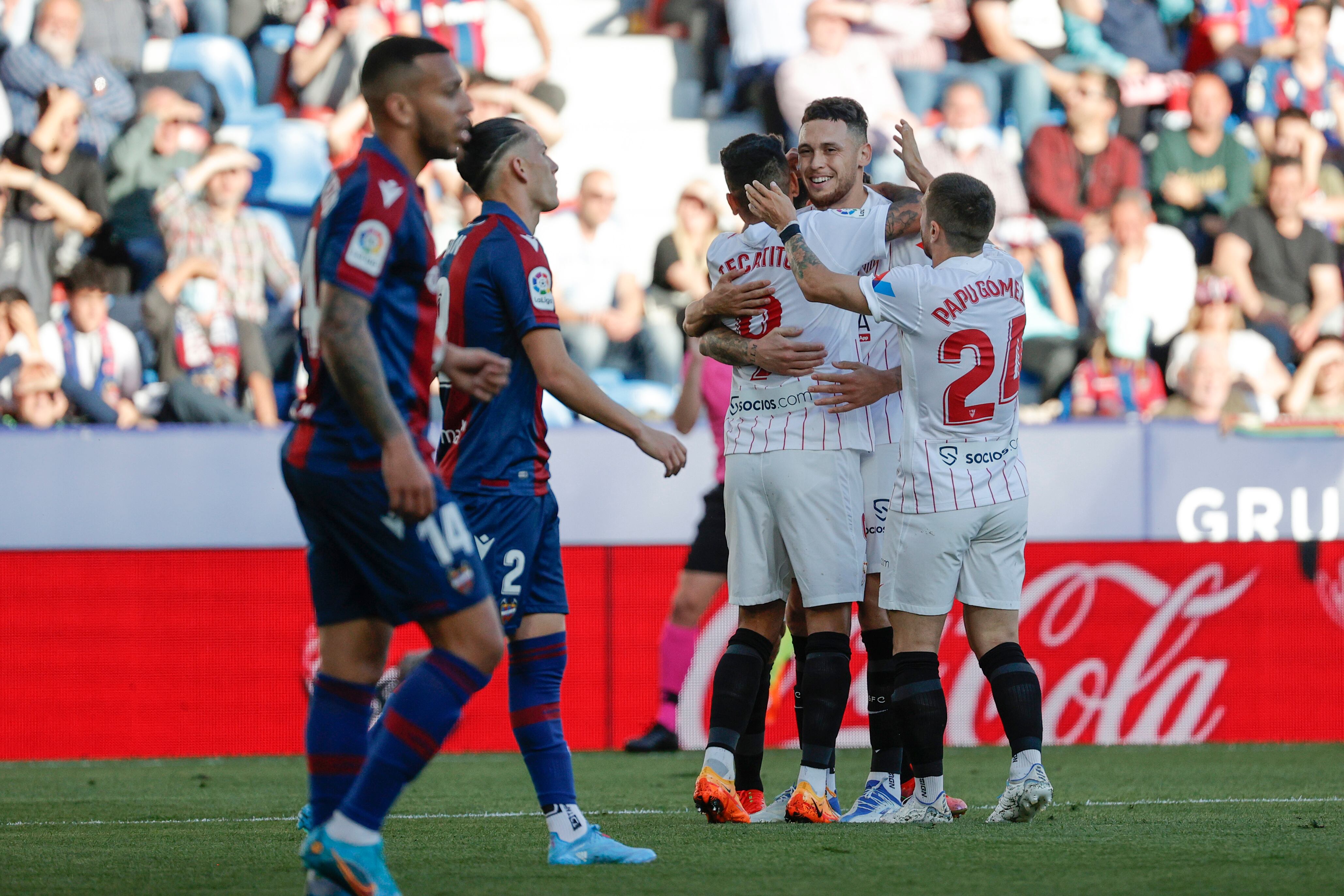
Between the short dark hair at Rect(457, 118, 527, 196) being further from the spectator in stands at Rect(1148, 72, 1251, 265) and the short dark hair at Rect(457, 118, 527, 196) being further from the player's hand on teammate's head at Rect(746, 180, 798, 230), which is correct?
the spectator in stands at Rect(1148, 72, 1251, 265)

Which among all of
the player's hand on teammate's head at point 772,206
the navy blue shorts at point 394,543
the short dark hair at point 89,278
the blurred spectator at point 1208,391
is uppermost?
the player's hand on teammate's head at point 772,206

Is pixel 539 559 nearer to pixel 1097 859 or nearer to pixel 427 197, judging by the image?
pixel 1097 859

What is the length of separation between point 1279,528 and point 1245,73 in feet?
14.5

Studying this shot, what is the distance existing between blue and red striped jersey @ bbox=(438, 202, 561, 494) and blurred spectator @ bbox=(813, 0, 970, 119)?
9352mm

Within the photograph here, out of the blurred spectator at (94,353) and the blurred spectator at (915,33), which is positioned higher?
the blurred spectator at (915,33)

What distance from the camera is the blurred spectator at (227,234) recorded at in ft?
38.3

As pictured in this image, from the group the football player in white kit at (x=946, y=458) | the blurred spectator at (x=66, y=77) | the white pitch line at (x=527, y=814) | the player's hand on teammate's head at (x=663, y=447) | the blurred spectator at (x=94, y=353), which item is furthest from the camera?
the blurred spectator at (x=66, y=77)

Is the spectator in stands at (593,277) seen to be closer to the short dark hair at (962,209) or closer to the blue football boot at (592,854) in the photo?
the short dark hair at (962,209)

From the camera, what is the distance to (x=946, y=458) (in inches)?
206

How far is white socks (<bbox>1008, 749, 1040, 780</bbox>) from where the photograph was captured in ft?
16.8

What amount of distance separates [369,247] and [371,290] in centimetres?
9

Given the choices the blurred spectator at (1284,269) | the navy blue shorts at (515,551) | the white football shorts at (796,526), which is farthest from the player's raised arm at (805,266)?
the blurred spectator at (1284,269)

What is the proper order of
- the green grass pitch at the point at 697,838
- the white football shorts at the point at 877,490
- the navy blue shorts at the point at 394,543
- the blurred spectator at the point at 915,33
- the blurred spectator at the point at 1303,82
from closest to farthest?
the navy blue shorts at the point at 394,543 < the green grass pitch at the point at 697,838 < the white football shorts at the point at 877,490 < the blurred spectator at the point at 915,33 < the blurred spectator at the point at 1303,82

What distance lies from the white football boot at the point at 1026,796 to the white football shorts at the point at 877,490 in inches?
33.4
